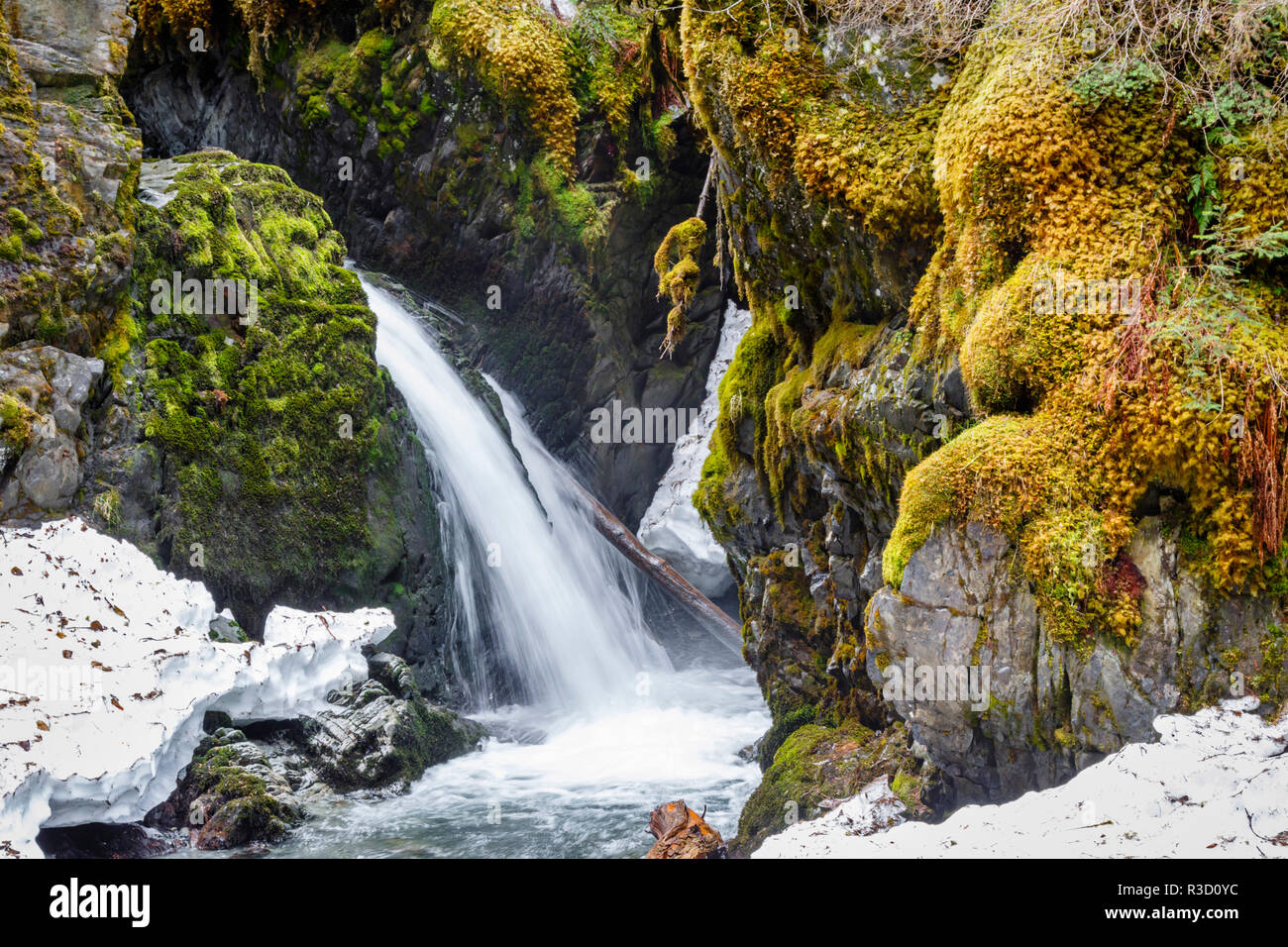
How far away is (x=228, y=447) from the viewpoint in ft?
29.0

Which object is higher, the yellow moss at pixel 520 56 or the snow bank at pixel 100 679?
the yellow moss at pixel 520 56

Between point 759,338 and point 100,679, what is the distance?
583 centimetres

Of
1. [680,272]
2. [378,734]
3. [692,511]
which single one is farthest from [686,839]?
[692,511]

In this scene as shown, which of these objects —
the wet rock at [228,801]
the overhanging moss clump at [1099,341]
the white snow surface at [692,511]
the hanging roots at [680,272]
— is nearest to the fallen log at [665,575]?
the white snow surface at [692,511]

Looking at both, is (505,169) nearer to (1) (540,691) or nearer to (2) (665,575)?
(2) (665,575)

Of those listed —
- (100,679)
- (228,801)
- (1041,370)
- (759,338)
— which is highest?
(759,338)

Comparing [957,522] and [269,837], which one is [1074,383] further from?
[269,837]

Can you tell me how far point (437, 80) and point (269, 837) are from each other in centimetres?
1039

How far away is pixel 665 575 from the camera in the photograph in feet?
40.0

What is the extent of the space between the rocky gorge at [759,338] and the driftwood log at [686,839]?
334 millimetres

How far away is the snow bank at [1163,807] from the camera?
3.92 metres

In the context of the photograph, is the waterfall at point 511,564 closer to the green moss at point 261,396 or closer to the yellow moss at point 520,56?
the green moss at point 261,396
